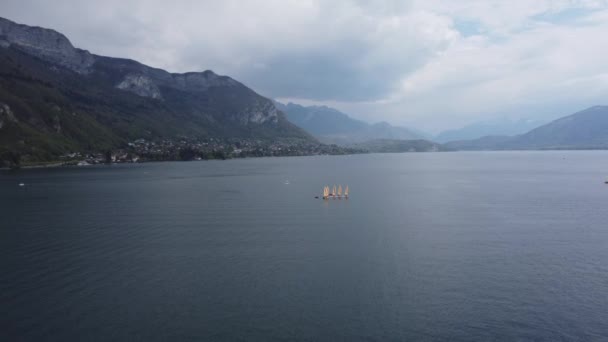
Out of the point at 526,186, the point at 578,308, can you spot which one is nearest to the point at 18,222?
the point at 578,308

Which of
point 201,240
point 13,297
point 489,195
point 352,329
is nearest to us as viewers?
point 352,329

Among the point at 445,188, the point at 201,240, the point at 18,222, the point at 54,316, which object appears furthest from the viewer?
the point at 445,188

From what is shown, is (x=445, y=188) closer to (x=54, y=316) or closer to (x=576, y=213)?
(x=576, y=213)

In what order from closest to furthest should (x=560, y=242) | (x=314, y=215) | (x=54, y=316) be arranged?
(x=54, y=316), (x=560, y=242), (x=314, y=215)

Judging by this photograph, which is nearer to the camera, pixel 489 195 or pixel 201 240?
pixel 201 240

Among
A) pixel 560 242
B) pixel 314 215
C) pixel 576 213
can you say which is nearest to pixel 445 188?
pixel 576 213

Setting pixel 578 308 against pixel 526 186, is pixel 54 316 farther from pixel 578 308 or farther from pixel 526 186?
pixel 526 186
